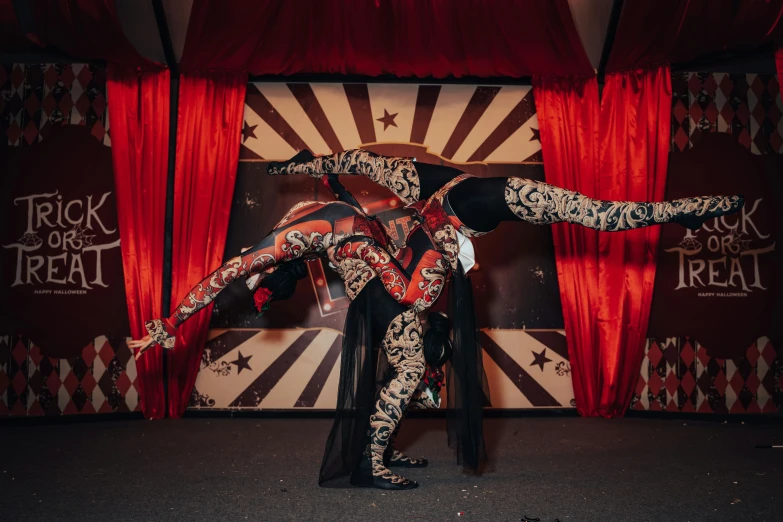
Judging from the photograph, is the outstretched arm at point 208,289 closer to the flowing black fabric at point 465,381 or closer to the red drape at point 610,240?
the flowing black fabric at point 465,381

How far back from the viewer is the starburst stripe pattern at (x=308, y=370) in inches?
179

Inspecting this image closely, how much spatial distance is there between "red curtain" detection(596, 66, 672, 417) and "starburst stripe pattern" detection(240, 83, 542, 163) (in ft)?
1.92

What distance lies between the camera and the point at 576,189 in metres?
4.54

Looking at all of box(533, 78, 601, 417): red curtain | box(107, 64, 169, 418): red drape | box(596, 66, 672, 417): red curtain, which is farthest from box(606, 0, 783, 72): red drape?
box(107, 64, 169, 418): red drape

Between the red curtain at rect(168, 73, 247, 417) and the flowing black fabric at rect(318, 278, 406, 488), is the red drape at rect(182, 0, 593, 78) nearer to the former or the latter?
the red curtain at rect(168, 73, 247, 417)

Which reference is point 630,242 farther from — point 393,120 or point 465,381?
point 465,381

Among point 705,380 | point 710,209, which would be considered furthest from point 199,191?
point 705,380

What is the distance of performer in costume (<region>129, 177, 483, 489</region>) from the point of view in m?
2.71

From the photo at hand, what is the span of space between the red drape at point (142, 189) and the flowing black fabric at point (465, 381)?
7.96 feet

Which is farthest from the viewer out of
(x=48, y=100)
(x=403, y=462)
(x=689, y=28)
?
(x=48, y=100)

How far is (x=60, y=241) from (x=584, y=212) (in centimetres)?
369

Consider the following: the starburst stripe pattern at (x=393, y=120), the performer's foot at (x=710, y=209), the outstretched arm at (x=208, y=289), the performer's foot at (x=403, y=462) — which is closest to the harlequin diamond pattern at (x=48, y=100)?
the starburst stripe pattern at (x=393, y=120)

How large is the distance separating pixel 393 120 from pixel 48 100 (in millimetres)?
2430

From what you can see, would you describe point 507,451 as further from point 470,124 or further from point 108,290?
point 108,290
